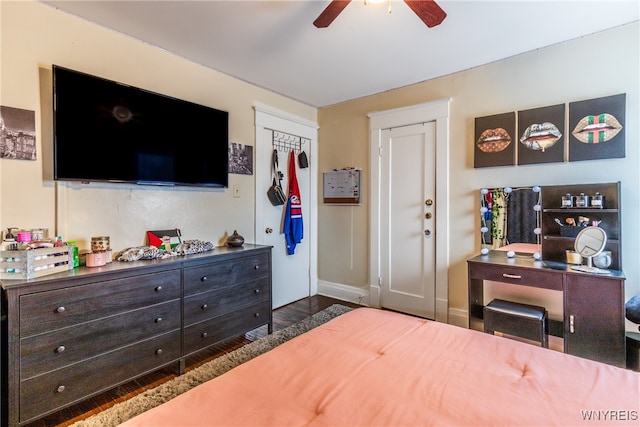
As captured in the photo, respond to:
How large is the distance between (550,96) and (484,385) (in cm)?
257

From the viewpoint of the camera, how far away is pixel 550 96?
8.36 ft

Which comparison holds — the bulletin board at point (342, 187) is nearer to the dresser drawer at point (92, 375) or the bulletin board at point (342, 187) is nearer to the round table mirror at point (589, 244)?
the round table mirror at point (589, 244)

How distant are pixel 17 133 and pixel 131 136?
59 centimetres

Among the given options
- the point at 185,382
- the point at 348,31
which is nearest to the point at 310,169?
the point at 348,31

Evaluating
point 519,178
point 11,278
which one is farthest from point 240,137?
point 519,178

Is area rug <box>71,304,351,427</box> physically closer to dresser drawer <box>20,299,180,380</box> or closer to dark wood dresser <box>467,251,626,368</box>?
dresser drawer <box>20,299,180,380</box>

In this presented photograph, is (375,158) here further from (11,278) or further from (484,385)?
(11,278)

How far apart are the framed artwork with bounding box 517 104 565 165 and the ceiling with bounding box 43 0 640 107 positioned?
55 cm

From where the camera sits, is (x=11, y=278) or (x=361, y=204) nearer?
(x=11, y=278)

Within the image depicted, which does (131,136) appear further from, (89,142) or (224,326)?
(224,326)

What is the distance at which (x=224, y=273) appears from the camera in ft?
8.00

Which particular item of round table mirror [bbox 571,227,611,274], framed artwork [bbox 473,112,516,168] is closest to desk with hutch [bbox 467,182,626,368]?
round table mirror [bbox 571,227,611,274]

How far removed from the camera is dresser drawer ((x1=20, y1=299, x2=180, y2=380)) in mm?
1560

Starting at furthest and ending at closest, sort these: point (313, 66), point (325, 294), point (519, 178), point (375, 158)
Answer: point (325, 294)
point (375, 158)
point (313, 66)
point (519, 178)
